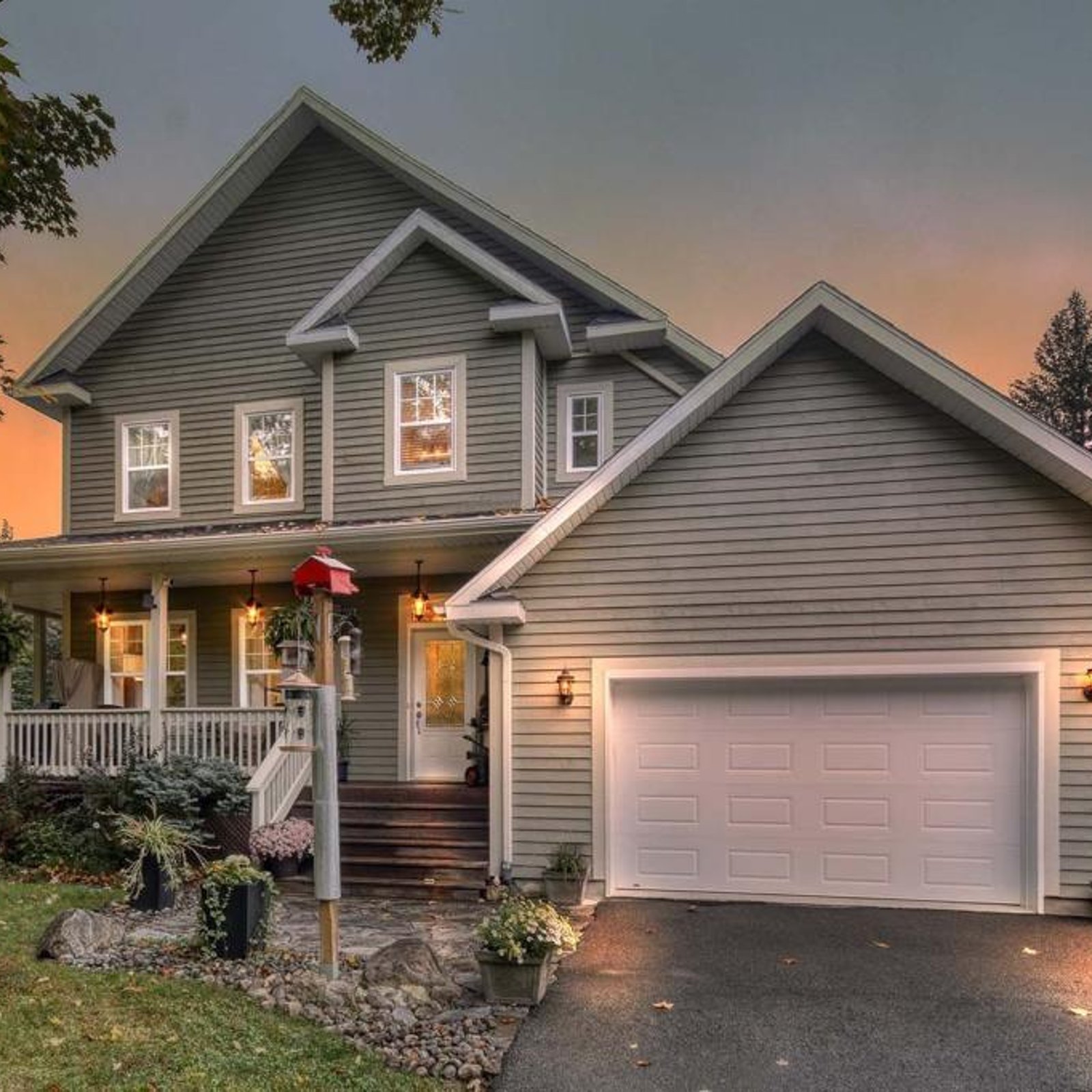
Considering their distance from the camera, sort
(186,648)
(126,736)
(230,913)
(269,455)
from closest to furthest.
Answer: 1. (230,913)
2. (126,736)
3. (269,455)
4. (186,648)

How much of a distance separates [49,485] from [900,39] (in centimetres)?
1816

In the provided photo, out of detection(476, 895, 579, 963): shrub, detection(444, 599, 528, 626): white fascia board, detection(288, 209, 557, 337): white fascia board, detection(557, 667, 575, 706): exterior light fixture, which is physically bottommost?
detection(476, 895, 579, 963): shrub

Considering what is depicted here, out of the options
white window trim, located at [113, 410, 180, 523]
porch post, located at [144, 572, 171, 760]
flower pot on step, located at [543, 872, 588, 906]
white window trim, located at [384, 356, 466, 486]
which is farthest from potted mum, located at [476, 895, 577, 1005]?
white window trim, located at [113, 410, 180, 523]

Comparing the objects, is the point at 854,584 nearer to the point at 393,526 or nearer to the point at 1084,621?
the point at 1084,621

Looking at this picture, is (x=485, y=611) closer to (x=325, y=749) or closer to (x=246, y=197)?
(x=325, y=749)

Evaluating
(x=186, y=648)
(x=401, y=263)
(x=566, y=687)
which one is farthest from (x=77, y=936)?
(x=401, y=263)

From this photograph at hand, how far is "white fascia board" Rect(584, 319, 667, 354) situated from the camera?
11.1 m

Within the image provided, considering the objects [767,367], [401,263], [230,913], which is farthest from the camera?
[401,263]

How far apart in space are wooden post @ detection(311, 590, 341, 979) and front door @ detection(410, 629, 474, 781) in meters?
5.10

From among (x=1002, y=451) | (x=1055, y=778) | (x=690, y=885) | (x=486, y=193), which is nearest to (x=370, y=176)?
(x=486, y=193)

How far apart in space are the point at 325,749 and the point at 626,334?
23.7 feet

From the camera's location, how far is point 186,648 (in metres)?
12.3

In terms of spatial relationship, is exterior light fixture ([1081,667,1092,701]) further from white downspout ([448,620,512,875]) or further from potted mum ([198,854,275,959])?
potted mum ([198,854,275,959])

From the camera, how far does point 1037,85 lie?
557 inches
